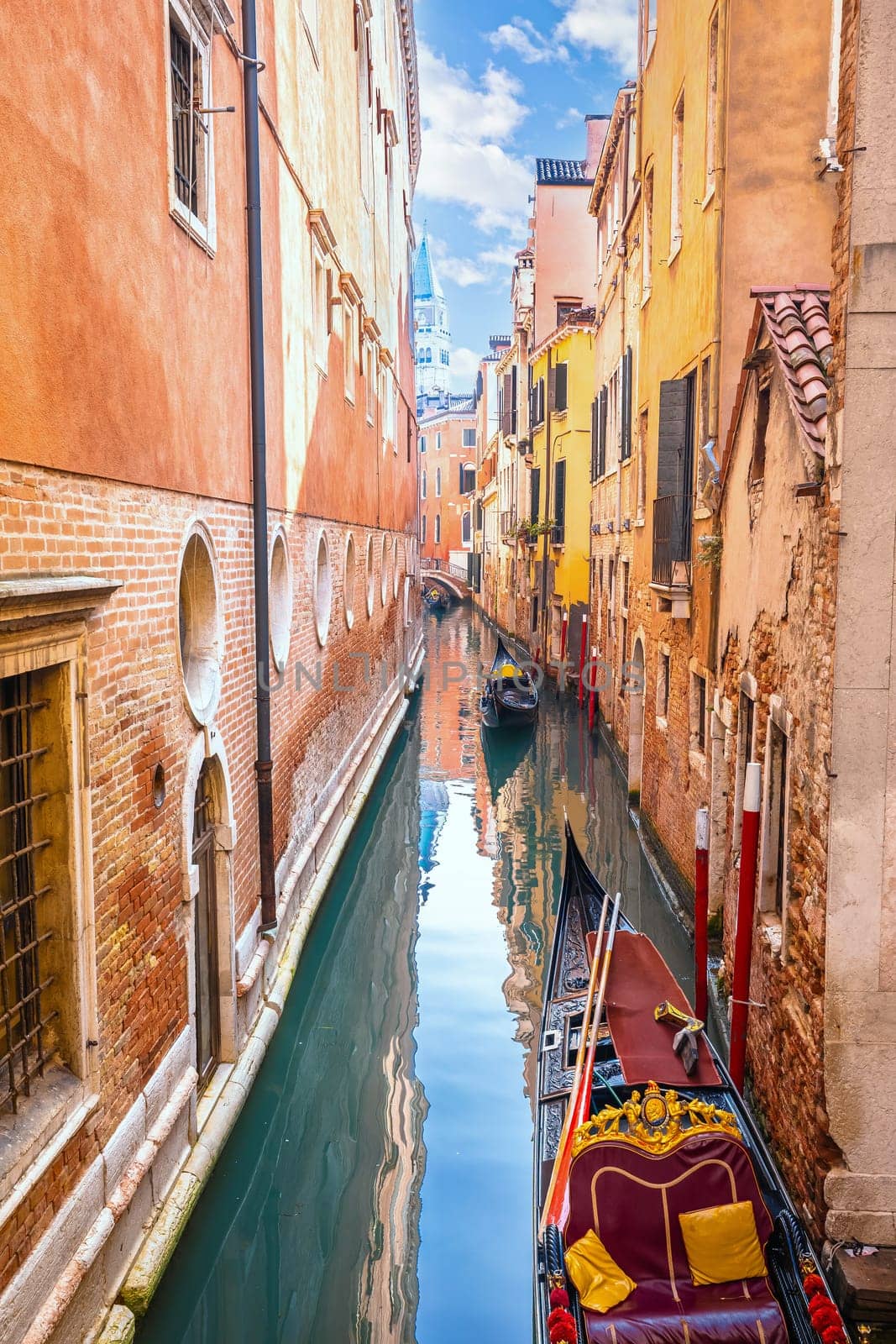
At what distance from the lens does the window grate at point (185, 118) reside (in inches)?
210

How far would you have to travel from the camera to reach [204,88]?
575cm

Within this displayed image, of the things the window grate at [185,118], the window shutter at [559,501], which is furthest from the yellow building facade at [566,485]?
the window grate at [185,118]

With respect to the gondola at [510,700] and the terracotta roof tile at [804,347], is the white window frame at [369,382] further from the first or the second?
the terracotta roof tile at [804,347]

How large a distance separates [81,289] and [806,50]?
652cm

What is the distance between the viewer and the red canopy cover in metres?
5.06

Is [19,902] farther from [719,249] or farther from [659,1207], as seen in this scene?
[719,249]

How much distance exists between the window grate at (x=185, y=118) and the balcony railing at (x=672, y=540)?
499 centimetres

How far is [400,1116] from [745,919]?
8.37 feet

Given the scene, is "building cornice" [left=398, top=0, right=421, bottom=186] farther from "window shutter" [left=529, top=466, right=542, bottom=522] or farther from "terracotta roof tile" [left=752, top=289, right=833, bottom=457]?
"terracotta roof tile" [left=752, top=289, right=833, bottom=457]

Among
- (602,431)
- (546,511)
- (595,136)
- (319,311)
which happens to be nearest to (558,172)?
(595,136)

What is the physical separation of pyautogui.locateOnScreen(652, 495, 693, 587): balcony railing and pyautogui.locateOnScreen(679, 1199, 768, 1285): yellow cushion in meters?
5.88

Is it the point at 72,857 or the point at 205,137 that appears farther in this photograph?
the point at 205,137

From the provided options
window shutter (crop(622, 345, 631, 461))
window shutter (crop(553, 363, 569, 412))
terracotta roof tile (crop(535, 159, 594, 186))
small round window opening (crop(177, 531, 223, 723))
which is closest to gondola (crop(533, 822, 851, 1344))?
small round window opening (crop(177, 531, 223, 723))

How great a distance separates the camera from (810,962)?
14.6ft
